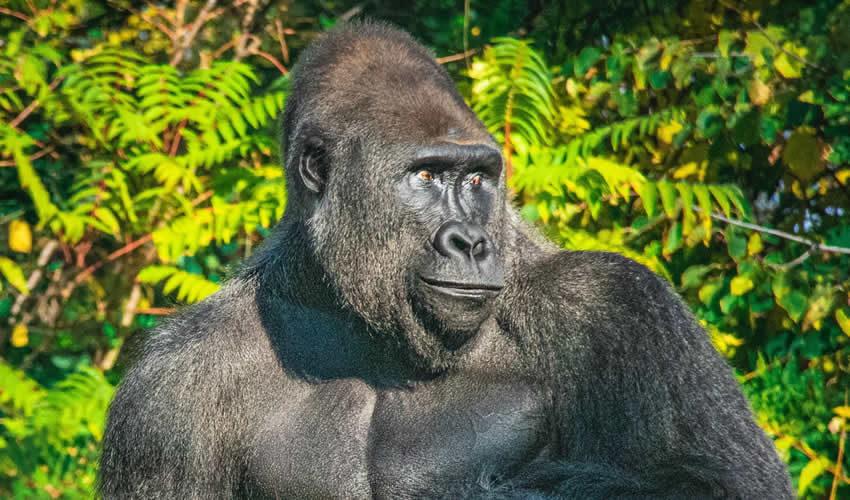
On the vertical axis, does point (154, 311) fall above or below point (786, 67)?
below

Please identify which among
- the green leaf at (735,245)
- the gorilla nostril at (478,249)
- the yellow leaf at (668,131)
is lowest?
the green leaf at (735,245)

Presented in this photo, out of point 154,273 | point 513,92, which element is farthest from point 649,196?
point 154,273

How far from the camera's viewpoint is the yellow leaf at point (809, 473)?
3842mm

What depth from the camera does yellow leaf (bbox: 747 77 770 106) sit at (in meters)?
4.11

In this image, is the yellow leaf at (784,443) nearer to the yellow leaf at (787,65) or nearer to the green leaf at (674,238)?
the green leaf at (674,238)

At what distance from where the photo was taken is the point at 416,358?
2.58m

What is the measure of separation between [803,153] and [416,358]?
2.43m

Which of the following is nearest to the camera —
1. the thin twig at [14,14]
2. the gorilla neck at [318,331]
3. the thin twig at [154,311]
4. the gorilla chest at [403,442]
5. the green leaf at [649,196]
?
the gorilla chest at [403,442]

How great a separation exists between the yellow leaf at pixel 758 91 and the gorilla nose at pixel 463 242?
83.7 inches

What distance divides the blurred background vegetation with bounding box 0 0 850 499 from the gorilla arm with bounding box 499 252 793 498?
1.10 m

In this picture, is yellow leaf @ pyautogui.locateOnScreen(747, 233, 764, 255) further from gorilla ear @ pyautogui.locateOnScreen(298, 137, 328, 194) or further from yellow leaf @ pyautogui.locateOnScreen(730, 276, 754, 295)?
gorilla ear @ pyautogui.locateOnScreen(298, 137, 328, 194)

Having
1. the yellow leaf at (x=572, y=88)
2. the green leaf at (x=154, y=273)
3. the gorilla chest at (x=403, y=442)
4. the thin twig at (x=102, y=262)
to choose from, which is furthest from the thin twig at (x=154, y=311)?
the gorilla chest at (x=403, y=442)

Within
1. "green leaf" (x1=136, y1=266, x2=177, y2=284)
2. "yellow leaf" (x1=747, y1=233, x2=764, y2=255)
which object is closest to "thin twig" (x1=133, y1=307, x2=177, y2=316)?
"green leaf" (x1=136, y1=266, x2=177, y2=284)

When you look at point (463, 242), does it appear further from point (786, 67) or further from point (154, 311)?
point (154, 311)
